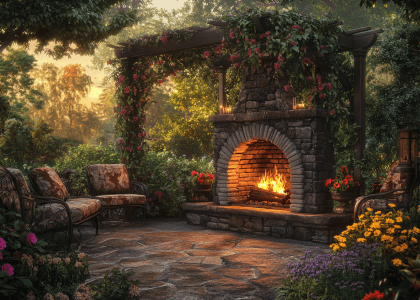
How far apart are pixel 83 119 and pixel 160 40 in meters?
21.6

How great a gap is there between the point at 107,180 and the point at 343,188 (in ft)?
13.4

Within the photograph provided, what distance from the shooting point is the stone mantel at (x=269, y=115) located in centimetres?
664

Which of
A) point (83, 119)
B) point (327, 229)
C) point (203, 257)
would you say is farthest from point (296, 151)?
point (83, 119)

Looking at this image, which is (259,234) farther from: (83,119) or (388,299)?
(83,119)

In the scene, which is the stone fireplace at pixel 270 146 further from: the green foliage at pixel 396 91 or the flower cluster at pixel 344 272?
the flower cluster at pixel 344 272

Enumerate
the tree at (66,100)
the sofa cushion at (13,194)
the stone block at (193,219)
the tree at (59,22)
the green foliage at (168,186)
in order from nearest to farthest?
the sofa cushion at (13,194), the stone block at (193,219), the green foliage at (168,186), the tree at (59,22), the tree at (66,100)

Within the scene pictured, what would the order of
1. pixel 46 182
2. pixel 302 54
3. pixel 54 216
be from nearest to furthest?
pixel 54 216 < pixel 46 182 < pixel 302 54

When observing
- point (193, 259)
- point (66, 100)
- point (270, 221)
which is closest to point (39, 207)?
point (193, 259)

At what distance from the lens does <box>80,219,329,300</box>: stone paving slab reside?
4016mm

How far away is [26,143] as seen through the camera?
508 inches

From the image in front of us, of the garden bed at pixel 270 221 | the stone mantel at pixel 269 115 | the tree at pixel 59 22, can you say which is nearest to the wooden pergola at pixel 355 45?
the stone mantel at pixel 269 115

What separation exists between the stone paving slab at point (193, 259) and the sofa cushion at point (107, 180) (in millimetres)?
662

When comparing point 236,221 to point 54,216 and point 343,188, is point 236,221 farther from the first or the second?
point 54,216

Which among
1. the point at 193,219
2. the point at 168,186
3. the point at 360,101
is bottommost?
the point at 193,219
